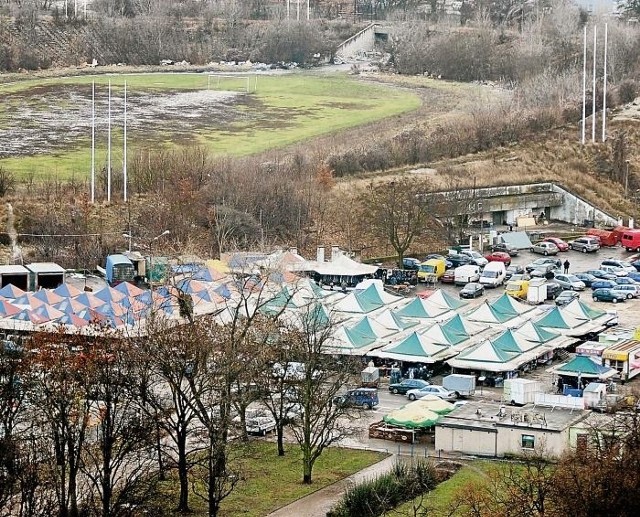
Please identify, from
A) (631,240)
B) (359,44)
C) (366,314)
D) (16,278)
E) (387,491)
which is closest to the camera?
(387,491)

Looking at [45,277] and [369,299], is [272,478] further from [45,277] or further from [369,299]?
[45,277]

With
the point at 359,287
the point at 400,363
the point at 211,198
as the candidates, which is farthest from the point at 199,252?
the point at 400,363

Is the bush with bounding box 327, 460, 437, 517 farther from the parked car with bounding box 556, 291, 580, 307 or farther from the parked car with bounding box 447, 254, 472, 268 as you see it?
the parked car with bounding box 447, 254, 472, 268

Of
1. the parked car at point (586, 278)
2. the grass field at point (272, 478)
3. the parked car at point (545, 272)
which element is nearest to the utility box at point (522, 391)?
the grass field at point (272, 478)

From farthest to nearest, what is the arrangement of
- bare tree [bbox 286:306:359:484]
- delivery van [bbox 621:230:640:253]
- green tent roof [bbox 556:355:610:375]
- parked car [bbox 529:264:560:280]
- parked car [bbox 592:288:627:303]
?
delivery van [bbox 621:230:640:253]
parked car [bbox 529:264:560:280]
parked car [bbox 592:288:627:303]
green tent roof [bbox 556:355:610:375]
bare tree [bbox 286:306:359:484]

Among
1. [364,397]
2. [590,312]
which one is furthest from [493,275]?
[364,397]

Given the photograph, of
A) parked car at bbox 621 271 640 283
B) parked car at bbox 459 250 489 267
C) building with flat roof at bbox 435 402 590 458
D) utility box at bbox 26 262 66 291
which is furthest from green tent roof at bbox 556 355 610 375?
utility box at bbox 26 262 66 291
